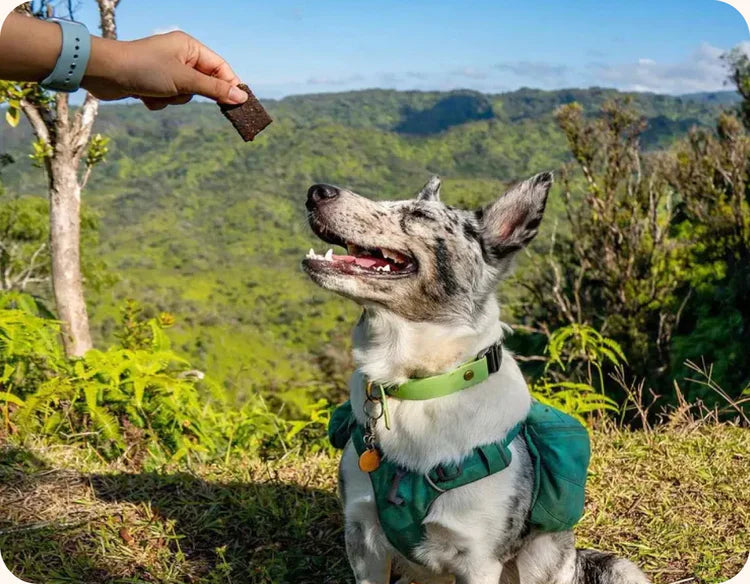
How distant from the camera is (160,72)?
131 inches

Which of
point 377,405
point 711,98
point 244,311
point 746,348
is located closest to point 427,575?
point 377,405

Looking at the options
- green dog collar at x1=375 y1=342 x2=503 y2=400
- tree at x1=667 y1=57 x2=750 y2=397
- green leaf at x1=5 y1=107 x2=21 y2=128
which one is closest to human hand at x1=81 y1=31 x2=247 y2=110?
green dog collar at x1=375 y1=342 x2=503 y2=400

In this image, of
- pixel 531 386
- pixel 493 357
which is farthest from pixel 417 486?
pixel 531 386

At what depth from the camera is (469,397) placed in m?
3.27

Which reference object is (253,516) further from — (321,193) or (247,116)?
(247,116)

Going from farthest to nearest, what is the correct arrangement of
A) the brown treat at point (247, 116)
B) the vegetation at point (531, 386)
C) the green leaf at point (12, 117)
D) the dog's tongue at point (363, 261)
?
the green leaf at point (12, 117) < the vegetation at point (531, 386) < the brown treat at point (247, 116) < the dog's tongue at point (363, 261)

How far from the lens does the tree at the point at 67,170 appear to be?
918cm

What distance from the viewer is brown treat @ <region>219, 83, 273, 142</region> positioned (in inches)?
144

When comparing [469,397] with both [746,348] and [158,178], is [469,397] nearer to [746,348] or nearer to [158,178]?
[746,348]

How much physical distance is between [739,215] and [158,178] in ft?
405

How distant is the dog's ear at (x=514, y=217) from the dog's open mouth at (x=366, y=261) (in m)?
0.41

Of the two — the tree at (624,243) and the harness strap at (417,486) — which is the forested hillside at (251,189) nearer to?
the tree at (624,243)

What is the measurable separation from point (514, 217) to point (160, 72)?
5.56 ft

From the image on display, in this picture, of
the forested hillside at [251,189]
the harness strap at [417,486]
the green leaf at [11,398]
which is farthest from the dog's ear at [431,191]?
the forested hillside at [251,189]
